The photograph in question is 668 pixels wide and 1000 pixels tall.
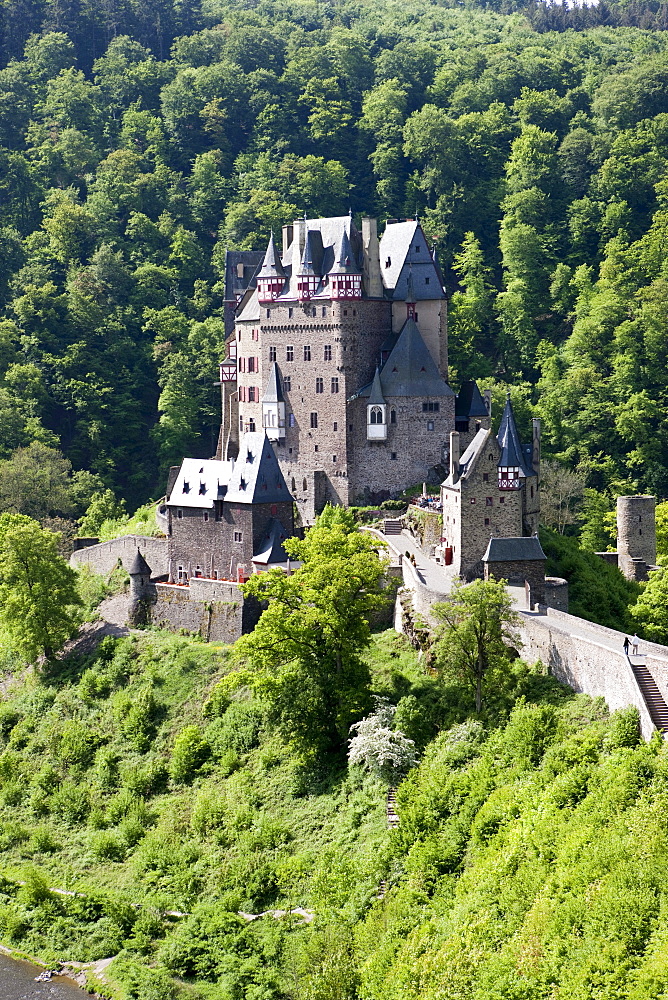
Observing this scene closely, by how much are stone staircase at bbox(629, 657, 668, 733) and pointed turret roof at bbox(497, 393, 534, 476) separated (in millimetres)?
14687

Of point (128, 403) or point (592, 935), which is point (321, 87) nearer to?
point (128, 403)

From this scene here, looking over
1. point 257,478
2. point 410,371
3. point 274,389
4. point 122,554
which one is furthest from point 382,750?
point 274,389

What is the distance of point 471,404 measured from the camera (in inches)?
2532

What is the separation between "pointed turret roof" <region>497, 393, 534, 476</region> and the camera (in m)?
53.1

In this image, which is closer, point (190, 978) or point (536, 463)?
point (190, 978)

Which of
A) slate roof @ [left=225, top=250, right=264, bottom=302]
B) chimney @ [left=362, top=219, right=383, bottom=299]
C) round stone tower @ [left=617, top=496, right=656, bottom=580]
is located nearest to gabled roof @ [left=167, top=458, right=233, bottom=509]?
chimney @ [left=362, top=219, right=383, bottom=299]

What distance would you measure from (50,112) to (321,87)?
2082 cm

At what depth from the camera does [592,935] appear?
3325cm

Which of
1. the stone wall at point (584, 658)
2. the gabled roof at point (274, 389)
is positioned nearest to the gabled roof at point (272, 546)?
the gabled roof at point (274, 389)

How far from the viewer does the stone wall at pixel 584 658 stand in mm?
39562

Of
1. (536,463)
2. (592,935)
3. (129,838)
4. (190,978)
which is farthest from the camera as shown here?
(536,463)

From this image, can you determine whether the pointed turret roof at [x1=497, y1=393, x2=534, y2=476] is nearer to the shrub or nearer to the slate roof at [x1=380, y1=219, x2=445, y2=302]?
the slate roof at [x1=380, y1=219, x2=445, y2=302]

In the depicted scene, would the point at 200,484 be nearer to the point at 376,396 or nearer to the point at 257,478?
the point at 257,478

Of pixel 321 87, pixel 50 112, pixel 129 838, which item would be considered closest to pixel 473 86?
pixel 321 87
